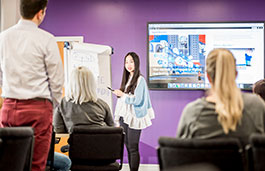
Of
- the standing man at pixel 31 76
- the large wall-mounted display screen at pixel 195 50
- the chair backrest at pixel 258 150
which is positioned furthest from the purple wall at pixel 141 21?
the chair backrest at pixel 258 150

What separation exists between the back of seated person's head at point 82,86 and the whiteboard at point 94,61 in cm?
173

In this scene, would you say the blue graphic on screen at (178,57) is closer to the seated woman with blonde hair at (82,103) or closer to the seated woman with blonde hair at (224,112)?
the seated woman with blonde hair at (82,103)

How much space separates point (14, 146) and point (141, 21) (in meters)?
3.76

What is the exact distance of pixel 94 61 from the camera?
4.82 metres

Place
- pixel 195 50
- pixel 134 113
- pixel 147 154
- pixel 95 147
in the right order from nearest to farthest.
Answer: pixel 95 147 < pixel 134 113 < pixel 195 50 < pixel 147 154

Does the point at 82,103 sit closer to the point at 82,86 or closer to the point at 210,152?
the point at 82,86

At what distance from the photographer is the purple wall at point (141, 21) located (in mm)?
5223

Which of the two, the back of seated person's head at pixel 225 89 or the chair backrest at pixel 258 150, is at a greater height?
the back of seated person's head at pixel 225 89

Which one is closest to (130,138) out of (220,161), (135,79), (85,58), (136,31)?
(135,79)

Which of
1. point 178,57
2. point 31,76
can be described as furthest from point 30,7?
point 178,57

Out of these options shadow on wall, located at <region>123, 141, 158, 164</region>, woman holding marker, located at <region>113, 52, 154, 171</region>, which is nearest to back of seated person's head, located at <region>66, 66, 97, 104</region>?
Result: woman holding marker, located at <region>113, 52, 154, 171</region>

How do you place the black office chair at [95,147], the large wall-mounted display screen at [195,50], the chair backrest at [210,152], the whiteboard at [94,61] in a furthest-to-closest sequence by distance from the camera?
the large wall-mounted display screen at [195,50]
the whiteboard at [94,61]
the black office chair at [95,147]
the chair backrest at [210,152]

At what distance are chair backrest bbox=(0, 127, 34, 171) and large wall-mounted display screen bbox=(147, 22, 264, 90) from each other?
3400 millimetres

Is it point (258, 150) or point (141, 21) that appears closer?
point (258, 150)
